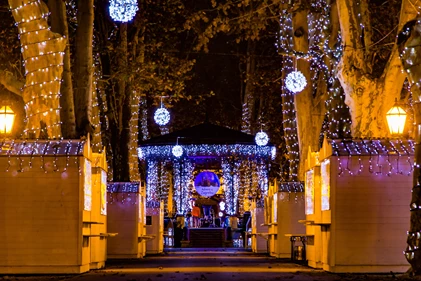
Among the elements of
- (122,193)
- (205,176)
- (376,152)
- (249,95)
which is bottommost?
(122,193)

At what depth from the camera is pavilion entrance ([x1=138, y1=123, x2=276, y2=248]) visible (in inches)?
1924

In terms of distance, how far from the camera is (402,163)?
1886cm

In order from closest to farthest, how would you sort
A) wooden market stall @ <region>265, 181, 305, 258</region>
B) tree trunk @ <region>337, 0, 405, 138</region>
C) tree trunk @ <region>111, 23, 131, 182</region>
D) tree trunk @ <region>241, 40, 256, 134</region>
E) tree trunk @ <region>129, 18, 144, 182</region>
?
tree trunk @ <region>337, 0, 405, 138</region>, wooden market stall @ <region>265, 181, 305, 258</region>, tree trunk @ <region>111, 23, 131, 182</region>, tree trunk @ <region>129, 18, 144, 182</region>, tree trunk @ <region>241, 40, 256, 134</region>

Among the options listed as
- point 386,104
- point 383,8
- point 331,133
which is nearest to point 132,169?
point 383,8

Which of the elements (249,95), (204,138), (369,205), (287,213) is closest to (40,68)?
(369,205)

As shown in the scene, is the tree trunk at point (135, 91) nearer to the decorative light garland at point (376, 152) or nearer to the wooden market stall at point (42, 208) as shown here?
the wooden market stall at point (42, 208)

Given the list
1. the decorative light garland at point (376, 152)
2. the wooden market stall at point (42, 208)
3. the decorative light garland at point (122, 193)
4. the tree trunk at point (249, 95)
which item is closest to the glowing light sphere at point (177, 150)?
the tree trunk at point (249, 95)

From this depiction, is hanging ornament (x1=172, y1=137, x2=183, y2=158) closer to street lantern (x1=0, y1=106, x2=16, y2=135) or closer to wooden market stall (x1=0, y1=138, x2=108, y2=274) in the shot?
street lantern (x1=0, y1=106, x2=16, y2=135)

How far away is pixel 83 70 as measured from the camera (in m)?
23.2

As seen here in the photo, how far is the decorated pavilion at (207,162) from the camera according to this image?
49.0 metres

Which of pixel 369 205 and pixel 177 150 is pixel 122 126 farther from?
pixel 369 205

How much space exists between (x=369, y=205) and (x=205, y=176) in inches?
1288

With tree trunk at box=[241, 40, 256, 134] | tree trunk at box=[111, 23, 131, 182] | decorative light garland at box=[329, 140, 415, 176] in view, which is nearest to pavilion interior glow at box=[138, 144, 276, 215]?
tree trunk at box=[241, 40, 256, 134]

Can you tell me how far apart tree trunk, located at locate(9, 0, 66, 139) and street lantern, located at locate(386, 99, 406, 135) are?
770cm
